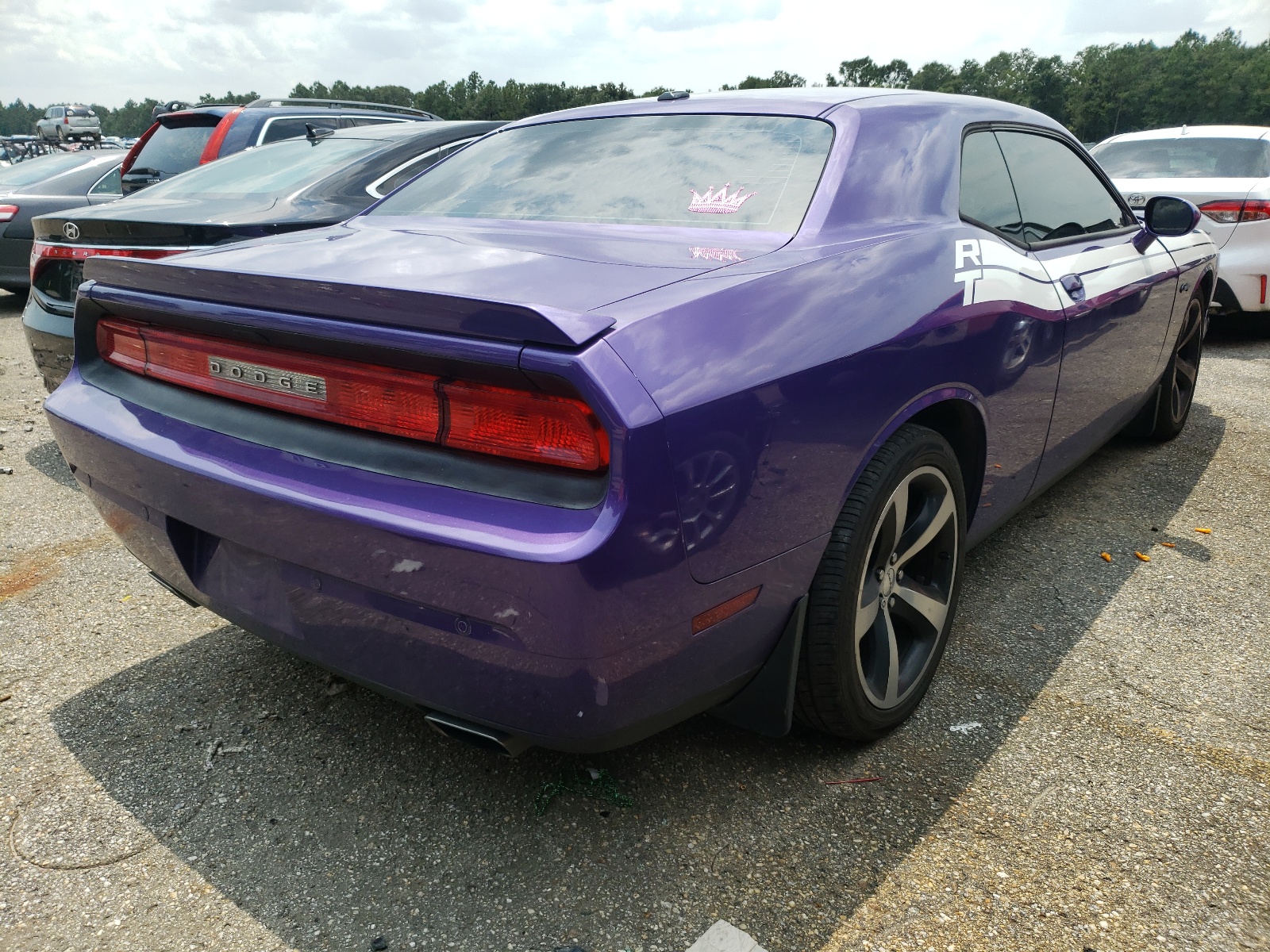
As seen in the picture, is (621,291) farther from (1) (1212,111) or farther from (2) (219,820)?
(1) (1212,111)

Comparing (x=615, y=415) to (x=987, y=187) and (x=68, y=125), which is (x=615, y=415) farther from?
(x=68, y=125)

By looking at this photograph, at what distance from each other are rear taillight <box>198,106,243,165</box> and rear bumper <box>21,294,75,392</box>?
1927 mm

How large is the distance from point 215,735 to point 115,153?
9.17 metres

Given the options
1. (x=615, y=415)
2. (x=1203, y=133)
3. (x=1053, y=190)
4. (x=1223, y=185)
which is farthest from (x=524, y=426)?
(x=1203, y=133)

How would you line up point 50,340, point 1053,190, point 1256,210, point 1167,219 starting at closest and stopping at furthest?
1. point 1053,190
2. point 1167,219
3. point 50,340
4. point 1256,210

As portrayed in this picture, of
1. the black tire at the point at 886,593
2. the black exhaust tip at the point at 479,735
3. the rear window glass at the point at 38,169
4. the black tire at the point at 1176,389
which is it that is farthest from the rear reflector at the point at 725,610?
the rear window glass at the point at 38,169

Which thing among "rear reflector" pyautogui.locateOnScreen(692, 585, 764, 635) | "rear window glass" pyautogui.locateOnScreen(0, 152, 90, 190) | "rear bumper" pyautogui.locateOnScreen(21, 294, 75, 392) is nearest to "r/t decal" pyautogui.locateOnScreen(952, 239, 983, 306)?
"rear reflector" pyautogui.locateOnScreen(692, 585, 764, 635)

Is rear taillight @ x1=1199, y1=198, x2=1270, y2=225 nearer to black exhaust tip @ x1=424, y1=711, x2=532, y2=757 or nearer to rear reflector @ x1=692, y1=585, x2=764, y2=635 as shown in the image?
rear reflector @ x1=692, y1=585, x2=764, y2=635

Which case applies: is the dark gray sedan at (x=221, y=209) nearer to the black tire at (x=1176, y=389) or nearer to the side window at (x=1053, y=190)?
the side window at (x=1053, y=190)

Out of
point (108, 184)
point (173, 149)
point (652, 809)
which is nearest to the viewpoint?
point (652, 809)

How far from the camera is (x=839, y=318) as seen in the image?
190 cm

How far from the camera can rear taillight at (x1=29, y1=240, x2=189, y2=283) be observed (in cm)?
388

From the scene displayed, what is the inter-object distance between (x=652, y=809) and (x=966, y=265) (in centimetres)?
151

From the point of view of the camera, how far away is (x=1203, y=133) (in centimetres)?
734
